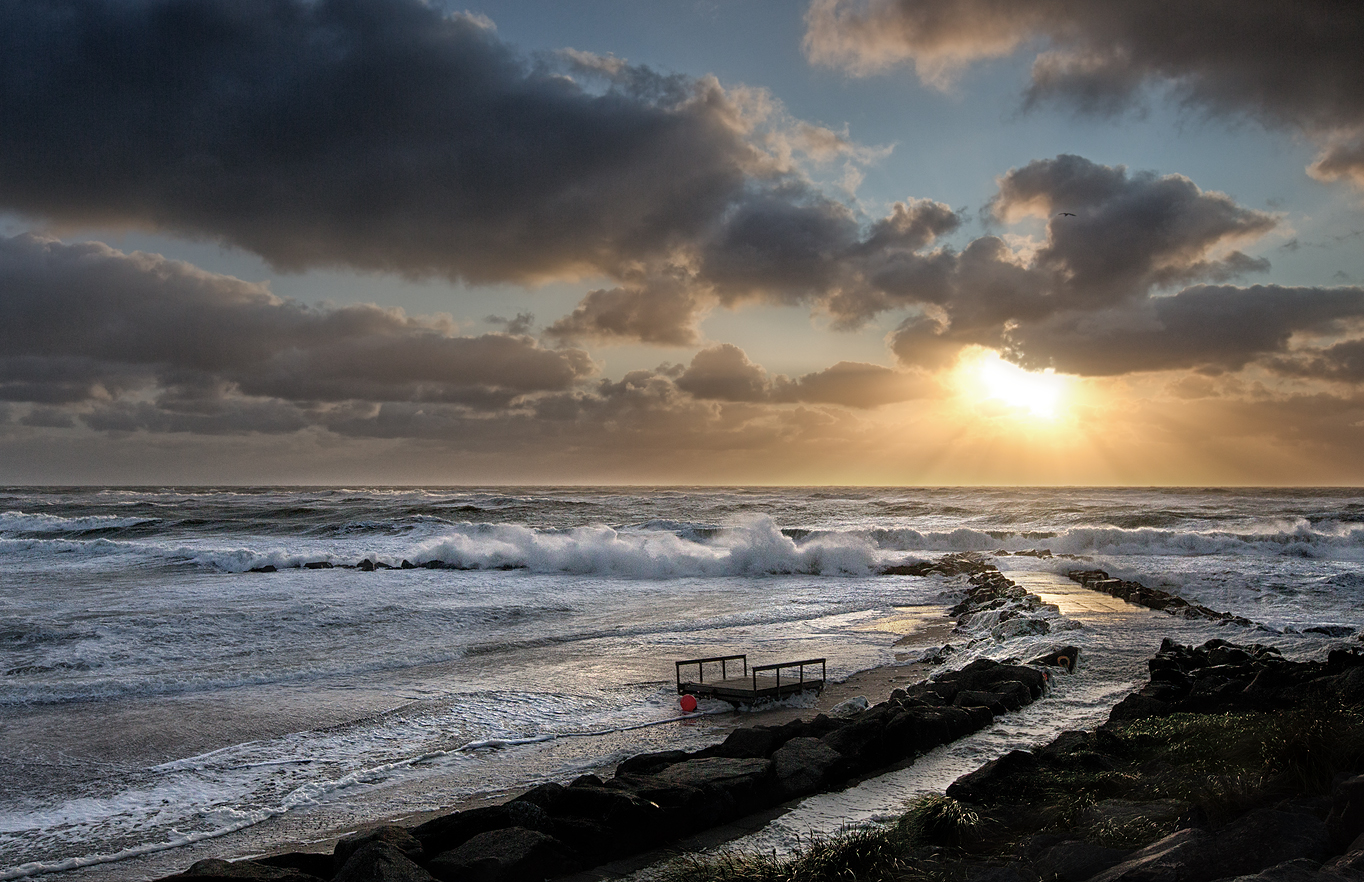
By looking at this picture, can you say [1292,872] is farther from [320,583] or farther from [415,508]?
[415,508]

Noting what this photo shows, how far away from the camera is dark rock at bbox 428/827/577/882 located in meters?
5.43

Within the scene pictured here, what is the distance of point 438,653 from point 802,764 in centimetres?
992

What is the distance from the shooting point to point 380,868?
518cm

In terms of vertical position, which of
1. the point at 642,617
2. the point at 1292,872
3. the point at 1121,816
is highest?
the point at 1292,872

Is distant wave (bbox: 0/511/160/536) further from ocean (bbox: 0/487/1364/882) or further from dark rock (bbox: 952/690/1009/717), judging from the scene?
dark rock (bbox: 952/690/1009/717)

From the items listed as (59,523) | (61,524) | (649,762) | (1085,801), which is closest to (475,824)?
(649,762)

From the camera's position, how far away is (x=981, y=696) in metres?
9.62

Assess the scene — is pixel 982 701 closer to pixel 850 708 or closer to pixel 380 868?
pixel 850 708

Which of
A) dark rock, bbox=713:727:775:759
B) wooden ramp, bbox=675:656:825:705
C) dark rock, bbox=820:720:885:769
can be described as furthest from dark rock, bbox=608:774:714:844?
wooden ramp, bbox=675:656:825:705

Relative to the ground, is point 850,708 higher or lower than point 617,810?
lower

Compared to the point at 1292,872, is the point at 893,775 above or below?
below

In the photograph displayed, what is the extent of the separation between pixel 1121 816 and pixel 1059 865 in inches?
39.5

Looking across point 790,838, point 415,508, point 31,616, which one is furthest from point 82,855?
point 415,508

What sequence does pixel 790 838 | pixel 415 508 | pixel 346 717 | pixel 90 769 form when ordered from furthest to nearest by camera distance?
pixel 415 508 → pixel 346 717 → pixel 90 769 → pixel 790 838
